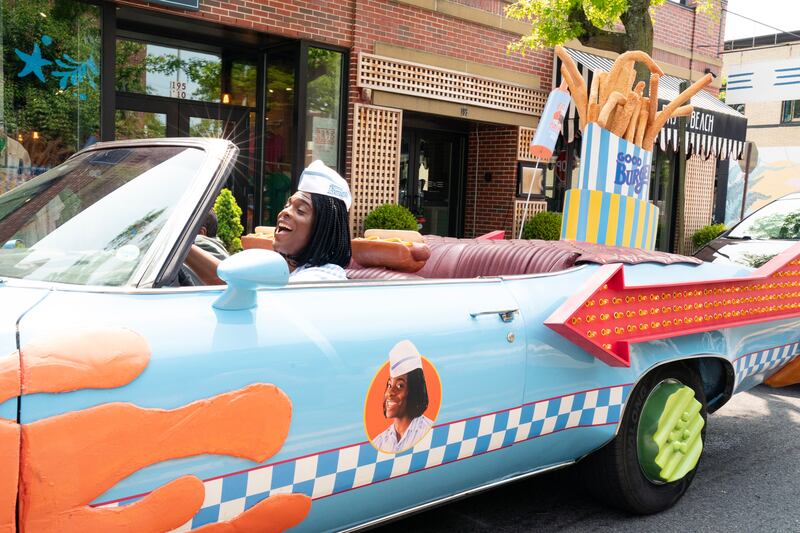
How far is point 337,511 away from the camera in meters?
2.32

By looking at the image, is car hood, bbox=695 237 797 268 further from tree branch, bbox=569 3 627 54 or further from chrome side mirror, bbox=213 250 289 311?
chrome side mirror, bbox=213 250 289 311

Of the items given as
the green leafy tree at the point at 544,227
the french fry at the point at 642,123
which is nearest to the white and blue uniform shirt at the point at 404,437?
the french fry at the point at 642,123

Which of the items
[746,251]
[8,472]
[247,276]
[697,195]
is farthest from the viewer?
[697,195]

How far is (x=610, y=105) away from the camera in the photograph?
5840 millimetres

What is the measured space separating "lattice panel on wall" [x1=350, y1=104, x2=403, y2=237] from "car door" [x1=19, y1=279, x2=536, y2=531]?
26.5 feet

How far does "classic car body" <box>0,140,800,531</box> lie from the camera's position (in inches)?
68.8

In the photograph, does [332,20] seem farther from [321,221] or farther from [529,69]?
[321,221]

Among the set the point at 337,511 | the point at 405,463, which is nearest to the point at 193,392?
the point at 337,511

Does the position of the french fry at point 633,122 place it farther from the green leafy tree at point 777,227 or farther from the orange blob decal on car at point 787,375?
the green leafy tree at point 777,227

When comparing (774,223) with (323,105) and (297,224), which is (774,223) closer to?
(323,105)

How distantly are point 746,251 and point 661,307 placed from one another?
484cm

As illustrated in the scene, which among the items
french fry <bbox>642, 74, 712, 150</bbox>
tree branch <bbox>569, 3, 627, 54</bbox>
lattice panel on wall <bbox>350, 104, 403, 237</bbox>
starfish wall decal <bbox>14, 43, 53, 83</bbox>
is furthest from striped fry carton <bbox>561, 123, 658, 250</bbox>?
starfish wall decal <bbox>14, 43, 53, 83</bbox>

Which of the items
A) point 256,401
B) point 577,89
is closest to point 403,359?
point 256,401

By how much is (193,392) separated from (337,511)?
689 millimetres
